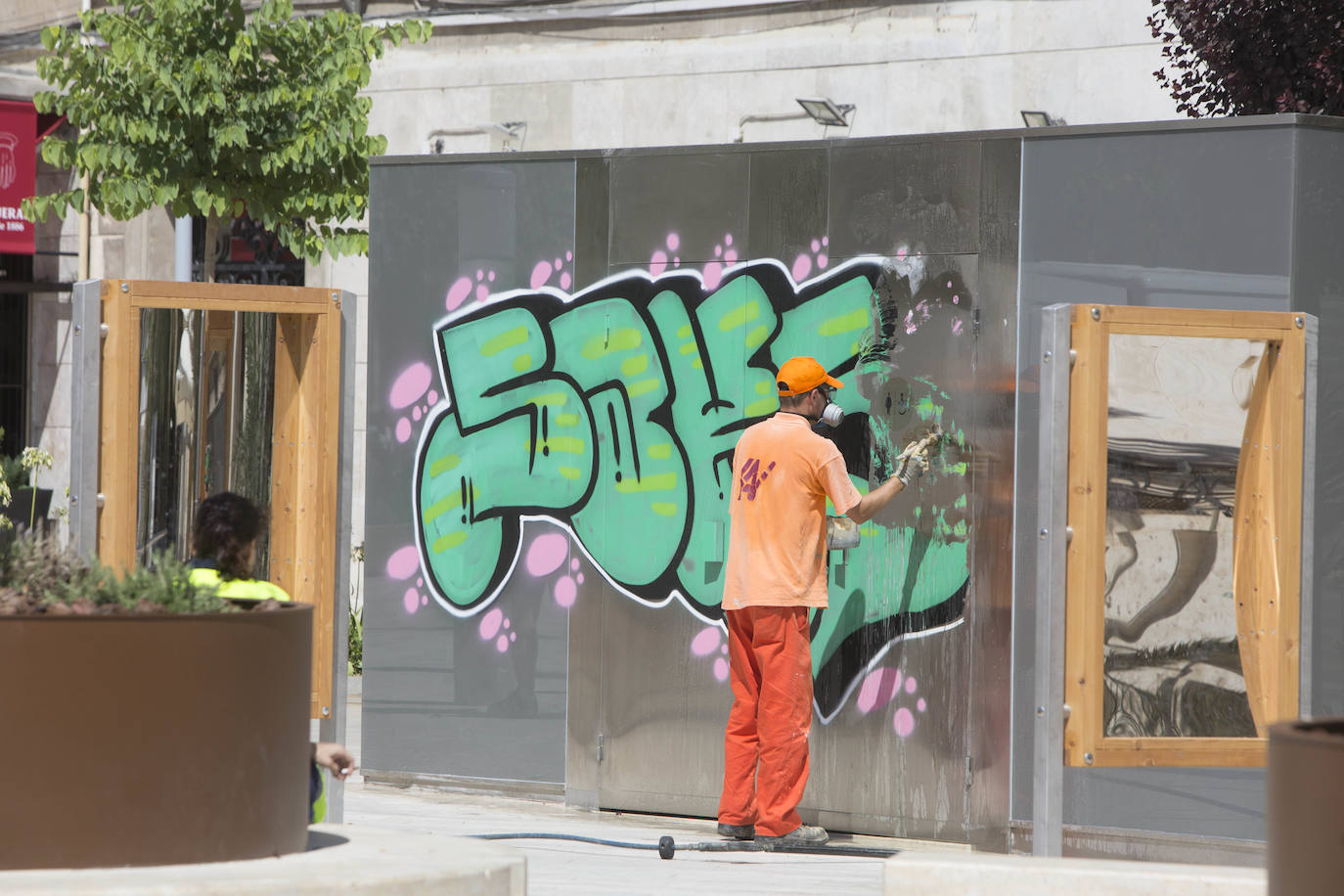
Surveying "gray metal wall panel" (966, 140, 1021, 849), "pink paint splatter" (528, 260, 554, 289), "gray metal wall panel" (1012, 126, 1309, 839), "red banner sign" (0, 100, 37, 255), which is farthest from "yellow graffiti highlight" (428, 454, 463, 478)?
"red banner sign" (0, 100, 37, 255)

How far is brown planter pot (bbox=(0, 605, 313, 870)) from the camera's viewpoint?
4055 millimetres

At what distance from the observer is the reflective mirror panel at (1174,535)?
609 cm

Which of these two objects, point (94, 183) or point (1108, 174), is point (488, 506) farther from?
point (94, 183)

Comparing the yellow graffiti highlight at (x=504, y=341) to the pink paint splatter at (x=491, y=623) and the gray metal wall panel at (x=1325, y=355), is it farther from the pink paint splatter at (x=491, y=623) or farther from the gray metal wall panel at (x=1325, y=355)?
the gray metal wall panel at (x=1325, y=355)

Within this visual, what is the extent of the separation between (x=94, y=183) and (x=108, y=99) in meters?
0.64

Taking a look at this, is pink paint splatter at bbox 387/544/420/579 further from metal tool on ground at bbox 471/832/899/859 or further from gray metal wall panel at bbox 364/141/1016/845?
metal tool on ground at bbox 471/832/899/859

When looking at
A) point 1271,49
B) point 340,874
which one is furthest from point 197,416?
point 1271,49

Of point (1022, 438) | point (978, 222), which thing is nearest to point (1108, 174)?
point (978, 222)

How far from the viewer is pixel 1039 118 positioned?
12273 millimetres

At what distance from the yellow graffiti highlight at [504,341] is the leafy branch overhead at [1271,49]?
5435 millimetres

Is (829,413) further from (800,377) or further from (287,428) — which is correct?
(287,428)

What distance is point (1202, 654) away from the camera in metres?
6.15

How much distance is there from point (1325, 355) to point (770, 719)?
2487 millimetres

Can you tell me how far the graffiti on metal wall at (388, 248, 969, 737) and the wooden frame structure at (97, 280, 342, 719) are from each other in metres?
1.61
